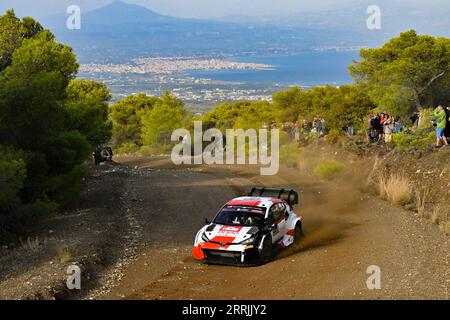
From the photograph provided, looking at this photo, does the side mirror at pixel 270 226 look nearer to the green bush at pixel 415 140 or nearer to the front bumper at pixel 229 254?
the front bumper at pixel 229 254

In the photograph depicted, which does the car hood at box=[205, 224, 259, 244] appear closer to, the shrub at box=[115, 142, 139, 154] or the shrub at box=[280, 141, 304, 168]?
the shrub at box=[280, 141, 304, 168]

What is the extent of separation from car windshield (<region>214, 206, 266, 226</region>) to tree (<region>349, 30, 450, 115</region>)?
20377 mm

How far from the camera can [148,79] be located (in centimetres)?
17375

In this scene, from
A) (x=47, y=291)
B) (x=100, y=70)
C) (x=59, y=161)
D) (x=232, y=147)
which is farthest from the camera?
(x=100, y=70)

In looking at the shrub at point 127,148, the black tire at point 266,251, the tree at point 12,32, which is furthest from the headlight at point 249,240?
the shrub at point 127,148

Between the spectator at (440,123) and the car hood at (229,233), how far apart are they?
10336 mm

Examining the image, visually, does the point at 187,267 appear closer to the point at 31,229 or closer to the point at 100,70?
the point at 31,229

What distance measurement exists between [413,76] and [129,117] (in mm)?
40770

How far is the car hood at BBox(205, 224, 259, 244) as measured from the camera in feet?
45.7

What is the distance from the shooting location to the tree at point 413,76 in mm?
33156

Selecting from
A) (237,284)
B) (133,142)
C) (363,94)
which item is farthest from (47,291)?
(133,142)

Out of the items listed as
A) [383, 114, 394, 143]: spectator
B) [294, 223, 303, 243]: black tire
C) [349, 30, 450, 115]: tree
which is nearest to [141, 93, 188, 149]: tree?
[349, 30, 450, 115]: tree

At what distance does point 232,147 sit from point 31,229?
27.4m

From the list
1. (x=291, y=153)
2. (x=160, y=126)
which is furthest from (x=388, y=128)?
(x=160, y=126)
